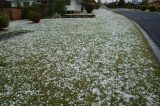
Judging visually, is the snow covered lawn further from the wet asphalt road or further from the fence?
the fence

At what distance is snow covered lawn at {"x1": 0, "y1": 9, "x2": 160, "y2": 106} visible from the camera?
788cm

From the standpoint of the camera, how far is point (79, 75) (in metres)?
9.98

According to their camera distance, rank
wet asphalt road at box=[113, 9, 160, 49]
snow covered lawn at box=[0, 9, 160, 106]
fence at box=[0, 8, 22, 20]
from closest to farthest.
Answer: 1. snow covered lawn at box=[0, 9, 160, 106]
2. wet asphalt road at box=[113, 9, 160, 49]
3. fence at box=[0, 8, 22, 20]

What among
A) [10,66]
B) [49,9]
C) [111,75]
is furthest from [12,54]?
[49,9]

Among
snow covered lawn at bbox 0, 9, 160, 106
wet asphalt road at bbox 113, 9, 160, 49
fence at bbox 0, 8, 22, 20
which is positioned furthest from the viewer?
fence at bbox 0, 8, 22, 20

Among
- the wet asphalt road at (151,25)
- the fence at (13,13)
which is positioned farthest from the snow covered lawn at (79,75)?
the fence at (13,13)

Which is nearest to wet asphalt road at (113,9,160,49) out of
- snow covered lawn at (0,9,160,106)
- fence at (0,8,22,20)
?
snow covered lawn at (0,9,160,106)

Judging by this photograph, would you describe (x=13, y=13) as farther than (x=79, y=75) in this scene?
Yes

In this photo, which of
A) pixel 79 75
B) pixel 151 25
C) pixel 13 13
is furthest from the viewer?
pixel 13 13

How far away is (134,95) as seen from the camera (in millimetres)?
8055

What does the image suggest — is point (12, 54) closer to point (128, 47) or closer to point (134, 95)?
point (128, 47)

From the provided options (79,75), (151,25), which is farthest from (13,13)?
(79,75)

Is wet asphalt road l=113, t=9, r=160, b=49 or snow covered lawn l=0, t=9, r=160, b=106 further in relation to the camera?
wet asphalt road l=113, t=9, r=160, b=49

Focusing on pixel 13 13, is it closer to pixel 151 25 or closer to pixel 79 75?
pixel 151 25
